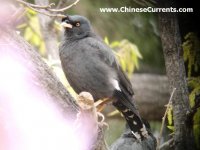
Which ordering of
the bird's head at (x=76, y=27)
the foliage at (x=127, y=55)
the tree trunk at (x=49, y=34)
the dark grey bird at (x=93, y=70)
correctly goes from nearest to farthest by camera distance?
the dark grey bird at (x=93, y=70)
the bird's head at (x=76, y=27)
the tree trunk at (x=49, y=34)
the foliage at (x=127, y=55)

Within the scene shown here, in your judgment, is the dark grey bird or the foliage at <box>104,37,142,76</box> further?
the foliage at <box>104,37,142,76</box>

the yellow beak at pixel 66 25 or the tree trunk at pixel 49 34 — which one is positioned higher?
the yellow beak at pixel 66 25

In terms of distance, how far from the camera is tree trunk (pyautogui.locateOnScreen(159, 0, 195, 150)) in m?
2.31

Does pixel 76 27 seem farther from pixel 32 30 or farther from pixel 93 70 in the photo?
pixel 32 30

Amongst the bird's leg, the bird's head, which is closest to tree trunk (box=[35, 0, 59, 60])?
the bird's head

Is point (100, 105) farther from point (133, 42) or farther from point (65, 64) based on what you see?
point (133, 42)

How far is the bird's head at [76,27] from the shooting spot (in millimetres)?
2400

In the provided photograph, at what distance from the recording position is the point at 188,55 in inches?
96.9

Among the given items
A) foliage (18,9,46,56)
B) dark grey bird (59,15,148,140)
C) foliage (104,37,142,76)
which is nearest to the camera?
dark grey bird (59,15,148,140)

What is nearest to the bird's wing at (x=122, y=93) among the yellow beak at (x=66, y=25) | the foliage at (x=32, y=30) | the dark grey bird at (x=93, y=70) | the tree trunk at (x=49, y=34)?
the dark grey bird at (x=93, y=70)

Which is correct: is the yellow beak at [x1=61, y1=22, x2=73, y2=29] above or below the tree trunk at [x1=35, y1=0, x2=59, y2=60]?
above

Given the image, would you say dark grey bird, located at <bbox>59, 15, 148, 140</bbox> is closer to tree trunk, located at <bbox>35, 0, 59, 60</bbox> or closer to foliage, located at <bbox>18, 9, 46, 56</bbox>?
tree trunk, located at <bbox>35, 0, 59, 60</bbox>

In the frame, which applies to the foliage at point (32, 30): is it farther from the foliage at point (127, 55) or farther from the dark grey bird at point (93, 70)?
the dark grey bird at point (93, 70)

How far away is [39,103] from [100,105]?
0.70m
